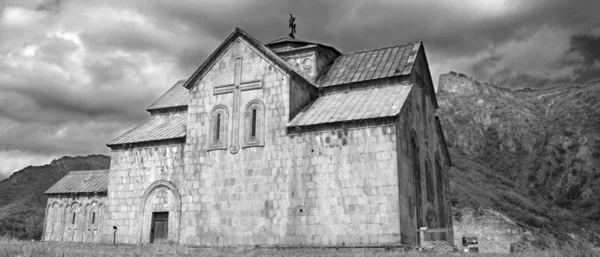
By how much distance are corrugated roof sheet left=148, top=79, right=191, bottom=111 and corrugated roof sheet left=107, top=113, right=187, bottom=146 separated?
0.71 metres

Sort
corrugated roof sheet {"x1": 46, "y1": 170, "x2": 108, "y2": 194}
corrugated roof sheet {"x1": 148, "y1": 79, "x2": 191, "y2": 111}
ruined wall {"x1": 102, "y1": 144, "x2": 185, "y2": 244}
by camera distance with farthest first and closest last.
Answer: corrugated roof sheet {"x1": 46, "y1": 170, "x2": 108, "y2": 194} < corrugated roof sheet {"x1": 148, "y1": 79, "x2": 191, "y2": 111} < ruined wall {"x1": 102, "y1": 144, "x2": 185, "y2": 244}

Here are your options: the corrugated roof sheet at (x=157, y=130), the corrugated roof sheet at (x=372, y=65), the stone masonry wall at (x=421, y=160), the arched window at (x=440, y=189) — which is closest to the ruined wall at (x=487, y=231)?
the arched window at (x=440, y=189)

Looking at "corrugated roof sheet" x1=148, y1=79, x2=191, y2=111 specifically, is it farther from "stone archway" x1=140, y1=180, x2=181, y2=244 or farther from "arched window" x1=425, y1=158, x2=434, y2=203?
"arched window" x1=425, y1=158, x2=434, y2=203

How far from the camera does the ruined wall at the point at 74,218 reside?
1161 inches

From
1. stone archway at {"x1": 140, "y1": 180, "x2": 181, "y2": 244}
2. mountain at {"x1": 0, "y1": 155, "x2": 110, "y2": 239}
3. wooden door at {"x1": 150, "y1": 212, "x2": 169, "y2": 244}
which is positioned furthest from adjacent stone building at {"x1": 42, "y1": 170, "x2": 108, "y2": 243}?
mountain at {"x1": 0, "y1": 155, "x2": 110, "y2": 239}

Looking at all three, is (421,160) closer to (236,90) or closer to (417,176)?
(417,176)

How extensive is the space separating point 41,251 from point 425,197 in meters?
14.4

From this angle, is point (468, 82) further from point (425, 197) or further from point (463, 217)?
point (425, 197)

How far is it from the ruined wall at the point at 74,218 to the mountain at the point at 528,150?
1415 inches

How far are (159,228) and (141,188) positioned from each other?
6.33 feet

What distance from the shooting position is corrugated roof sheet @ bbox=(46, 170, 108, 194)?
30.6 m

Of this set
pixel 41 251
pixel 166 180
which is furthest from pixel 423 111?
pixel 41 251

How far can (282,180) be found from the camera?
18.8 metres

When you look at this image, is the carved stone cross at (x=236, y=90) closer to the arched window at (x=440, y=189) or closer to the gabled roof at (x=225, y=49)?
the gabled roof at (x=225, y=49)
